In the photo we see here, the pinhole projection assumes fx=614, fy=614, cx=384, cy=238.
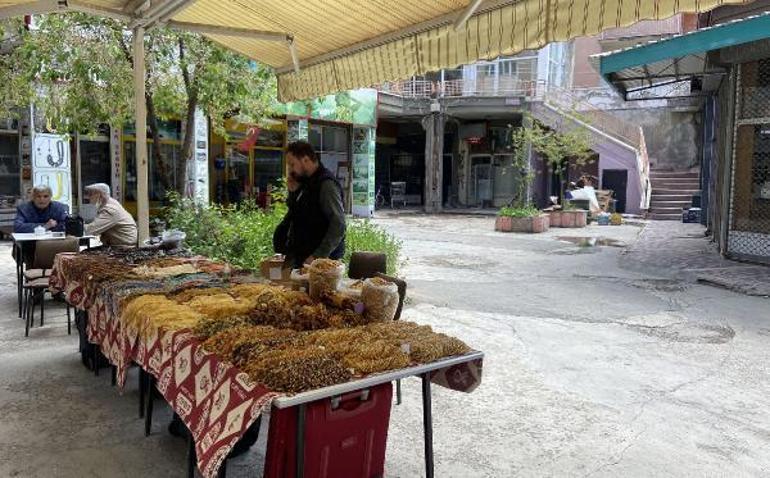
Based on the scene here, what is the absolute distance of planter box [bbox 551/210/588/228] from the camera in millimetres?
20047

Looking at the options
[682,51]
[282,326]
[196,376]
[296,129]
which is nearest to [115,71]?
[282,326]

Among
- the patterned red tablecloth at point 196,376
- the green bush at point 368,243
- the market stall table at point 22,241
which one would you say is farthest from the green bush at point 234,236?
the patterned red tablecloth at point 196,376

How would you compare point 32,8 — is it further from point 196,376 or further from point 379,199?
point 379,199

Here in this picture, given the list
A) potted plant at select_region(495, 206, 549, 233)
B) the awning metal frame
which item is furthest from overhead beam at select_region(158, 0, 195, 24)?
potted plant at select_region(495, 206, 549, 233)

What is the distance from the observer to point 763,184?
11.6m

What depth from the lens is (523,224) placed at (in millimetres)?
18188

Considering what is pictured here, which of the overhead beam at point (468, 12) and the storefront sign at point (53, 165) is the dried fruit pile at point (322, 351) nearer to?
the overhead beam at point (468, 12)

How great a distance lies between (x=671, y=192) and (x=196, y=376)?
23.8 metres

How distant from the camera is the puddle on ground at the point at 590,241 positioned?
15141 mm

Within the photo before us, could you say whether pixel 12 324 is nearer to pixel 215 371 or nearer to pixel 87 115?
pixel 87 115

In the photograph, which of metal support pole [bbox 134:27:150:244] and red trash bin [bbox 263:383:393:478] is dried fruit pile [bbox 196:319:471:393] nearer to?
red trash bin [bbox 263:383:393:478]

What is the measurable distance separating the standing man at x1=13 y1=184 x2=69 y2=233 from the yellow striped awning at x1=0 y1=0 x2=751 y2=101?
137 inches

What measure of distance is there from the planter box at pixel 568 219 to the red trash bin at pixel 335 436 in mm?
18061

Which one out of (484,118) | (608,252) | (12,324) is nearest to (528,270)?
(608,252)
